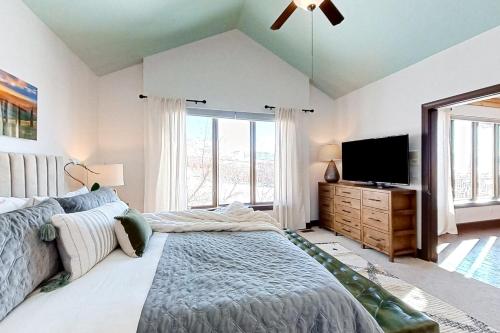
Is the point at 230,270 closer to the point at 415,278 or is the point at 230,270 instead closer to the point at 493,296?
the point at 415,278

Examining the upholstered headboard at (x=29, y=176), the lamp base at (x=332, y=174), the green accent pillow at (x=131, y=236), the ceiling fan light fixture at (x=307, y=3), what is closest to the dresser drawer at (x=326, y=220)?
the lamp base at (x=332, y=174)

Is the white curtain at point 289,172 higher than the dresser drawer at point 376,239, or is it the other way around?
the white curtain at point 289,172

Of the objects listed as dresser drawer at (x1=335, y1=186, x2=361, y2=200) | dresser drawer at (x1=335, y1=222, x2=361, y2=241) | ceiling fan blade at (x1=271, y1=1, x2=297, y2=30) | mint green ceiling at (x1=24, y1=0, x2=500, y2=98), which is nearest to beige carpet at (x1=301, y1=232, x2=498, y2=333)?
dresser drawer at (x1=335, y1=222, x2=361, y2=241)

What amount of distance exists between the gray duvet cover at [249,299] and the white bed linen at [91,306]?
0.06 m

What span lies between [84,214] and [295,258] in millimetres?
1273

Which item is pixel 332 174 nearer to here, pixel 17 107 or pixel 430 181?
pixel 430 181

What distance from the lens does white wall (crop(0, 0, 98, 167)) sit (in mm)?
1862

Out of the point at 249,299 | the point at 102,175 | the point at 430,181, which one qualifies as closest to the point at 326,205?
the point at 430,181

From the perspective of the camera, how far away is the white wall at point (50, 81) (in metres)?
1.86

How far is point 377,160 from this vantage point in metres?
3.59

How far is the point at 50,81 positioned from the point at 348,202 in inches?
162

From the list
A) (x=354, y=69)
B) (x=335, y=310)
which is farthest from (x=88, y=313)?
(x=354, y=69)

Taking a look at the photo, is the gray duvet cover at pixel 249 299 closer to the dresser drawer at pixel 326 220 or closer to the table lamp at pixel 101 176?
the table lamp at pixel 101 176

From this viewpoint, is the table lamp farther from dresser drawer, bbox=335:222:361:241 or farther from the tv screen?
the tv screen
